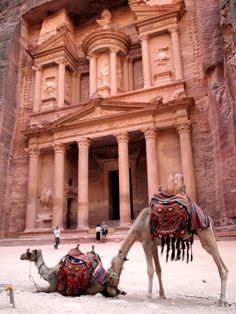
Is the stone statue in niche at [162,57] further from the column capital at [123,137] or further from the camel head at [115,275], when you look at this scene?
the camel head at [115,275]

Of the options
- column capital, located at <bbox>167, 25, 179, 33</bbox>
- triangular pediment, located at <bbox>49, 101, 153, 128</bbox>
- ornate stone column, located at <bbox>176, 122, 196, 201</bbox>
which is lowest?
ornate stone column, located at <bbox>176, 122, 196, 201</bbox>

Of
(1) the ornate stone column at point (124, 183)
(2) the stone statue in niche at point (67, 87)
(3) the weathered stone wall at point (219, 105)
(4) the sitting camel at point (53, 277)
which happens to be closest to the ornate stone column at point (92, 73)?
(2) the stone statue in niche at point (67, 87)

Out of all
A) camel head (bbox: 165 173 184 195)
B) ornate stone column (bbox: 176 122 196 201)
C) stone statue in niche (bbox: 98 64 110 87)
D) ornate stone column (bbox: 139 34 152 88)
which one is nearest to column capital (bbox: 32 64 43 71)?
stone statue in niche (bbox: 98 64 110 87)

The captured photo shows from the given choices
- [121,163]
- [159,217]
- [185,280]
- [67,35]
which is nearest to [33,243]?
[121,163]

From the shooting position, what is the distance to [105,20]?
25.5m

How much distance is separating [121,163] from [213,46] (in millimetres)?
8969

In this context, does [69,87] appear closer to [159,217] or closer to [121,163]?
[121,163]

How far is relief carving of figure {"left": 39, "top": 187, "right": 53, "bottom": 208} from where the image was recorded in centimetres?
2189

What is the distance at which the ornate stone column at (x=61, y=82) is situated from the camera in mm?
24314

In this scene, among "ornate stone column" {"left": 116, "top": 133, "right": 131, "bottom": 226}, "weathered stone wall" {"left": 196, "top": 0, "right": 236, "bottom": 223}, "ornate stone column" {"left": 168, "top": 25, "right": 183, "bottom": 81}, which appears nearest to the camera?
Result: "weathered stone wall" {"left": 196, "top": 0, "right": 236, "bottom": 223}

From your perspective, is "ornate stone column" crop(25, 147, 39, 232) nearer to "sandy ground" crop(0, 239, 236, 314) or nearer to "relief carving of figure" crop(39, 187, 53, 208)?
"relief carving of figure" crop(39, 187, 53, 208)

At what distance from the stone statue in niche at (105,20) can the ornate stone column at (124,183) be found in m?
10.5

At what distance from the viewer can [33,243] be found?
1750cm

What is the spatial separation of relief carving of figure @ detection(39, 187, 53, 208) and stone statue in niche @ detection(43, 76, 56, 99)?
7.91 metres
